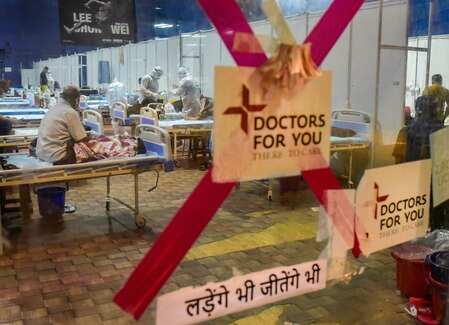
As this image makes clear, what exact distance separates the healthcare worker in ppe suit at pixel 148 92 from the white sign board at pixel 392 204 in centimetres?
720

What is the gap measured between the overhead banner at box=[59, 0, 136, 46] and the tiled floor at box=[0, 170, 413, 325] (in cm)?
169

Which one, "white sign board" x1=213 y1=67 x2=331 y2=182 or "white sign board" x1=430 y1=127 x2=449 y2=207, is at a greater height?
"white sign board" x1=213 y1=67 x2=331 y2=182

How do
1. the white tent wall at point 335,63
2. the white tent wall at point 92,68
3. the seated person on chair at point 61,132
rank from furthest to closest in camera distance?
the white tent wall at point 92,68
the seated person on chair at point 61,132
the white tent wall at point 335,63

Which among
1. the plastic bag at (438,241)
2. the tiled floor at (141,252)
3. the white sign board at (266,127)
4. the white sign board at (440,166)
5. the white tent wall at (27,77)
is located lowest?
the tiled floor at (141,252)

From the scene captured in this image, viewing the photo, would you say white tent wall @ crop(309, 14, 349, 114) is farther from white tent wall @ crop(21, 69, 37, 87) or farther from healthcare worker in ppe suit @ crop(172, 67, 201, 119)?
white tent wall @ crop(21, 69, 37, 87)

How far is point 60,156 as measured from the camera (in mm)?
4137

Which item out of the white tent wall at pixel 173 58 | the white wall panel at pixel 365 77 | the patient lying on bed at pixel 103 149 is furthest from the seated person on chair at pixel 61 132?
the white tent wall at pixel 173 58

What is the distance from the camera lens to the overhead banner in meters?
5.16

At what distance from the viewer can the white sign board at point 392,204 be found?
1453mm

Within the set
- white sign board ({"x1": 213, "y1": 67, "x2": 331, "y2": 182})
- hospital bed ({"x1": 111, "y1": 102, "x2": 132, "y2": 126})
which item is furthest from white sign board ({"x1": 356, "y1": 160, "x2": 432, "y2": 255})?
hospital bed ({"x1": 111, "y1": 102, "x2": 132, "y2": 126})

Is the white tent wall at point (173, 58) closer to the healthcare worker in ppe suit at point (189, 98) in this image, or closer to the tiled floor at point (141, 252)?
the healthcare worker in ppe suit at point (189, 98)

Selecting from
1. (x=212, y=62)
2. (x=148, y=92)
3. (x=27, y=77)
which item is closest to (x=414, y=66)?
(x=212, y=62)

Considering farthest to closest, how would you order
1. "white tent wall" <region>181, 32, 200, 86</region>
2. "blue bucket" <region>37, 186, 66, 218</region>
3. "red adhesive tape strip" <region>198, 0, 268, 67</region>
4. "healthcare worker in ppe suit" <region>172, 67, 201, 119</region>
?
"white tent wall" <region>181, 32, 200, 86</region> → "healthcare worker in ppe suit" <region>172, 67, 201, 119</region> → "blue bucket" <region>37, 186, 66, 218</region> → "red adhesive tape strip" <region>198, 0, 268, 67</region>

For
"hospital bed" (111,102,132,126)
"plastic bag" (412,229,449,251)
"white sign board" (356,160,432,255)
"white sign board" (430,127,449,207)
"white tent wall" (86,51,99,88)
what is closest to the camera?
"white sign board" (356,160,432,255)
